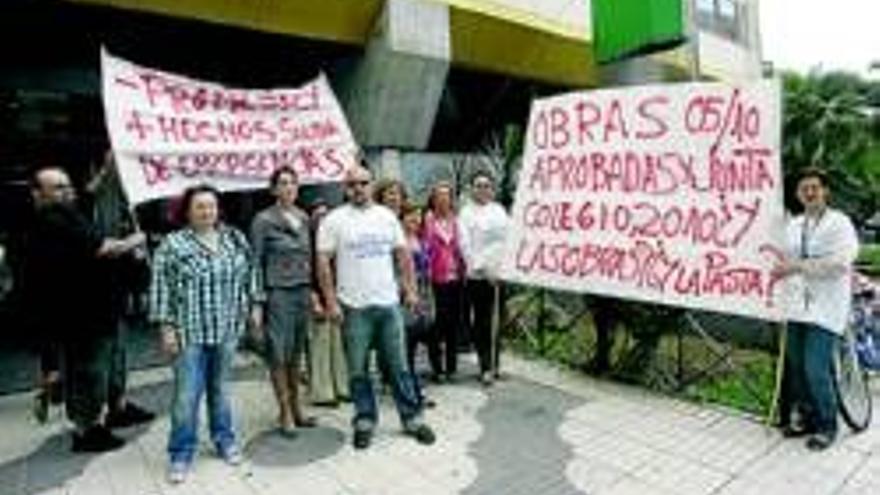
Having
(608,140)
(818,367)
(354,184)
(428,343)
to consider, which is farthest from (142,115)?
(818,367)

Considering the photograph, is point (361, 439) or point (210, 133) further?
point (210, 133)

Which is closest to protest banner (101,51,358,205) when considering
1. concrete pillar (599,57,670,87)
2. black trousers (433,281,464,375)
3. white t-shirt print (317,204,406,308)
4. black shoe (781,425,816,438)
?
black trousers (433,281,464,375)

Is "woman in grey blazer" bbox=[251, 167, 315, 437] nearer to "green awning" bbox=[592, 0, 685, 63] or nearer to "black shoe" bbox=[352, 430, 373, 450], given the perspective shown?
"black shoe" bbox=[352, 430, 373, 450]

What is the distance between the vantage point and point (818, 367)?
6.09 m

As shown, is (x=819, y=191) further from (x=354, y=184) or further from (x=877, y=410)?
(x=354, y=184)

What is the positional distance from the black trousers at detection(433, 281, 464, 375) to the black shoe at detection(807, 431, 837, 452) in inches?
115

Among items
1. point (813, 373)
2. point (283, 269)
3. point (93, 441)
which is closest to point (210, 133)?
point (283, 269)

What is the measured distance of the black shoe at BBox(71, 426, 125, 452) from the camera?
618 centimetres

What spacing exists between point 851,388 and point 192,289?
15.2 feet

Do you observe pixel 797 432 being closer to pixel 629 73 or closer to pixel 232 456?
pixel 232 456

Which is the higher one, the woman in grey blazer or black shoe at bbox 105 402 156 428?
the woman in grey blazer

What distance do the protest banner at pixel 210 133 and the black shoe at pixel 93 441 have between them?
1.59 metres

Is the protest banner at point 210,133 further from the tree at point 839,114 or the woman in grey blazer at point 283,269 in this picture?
the tree at point 839,114

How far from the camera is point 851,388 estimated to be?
664 centimetres
